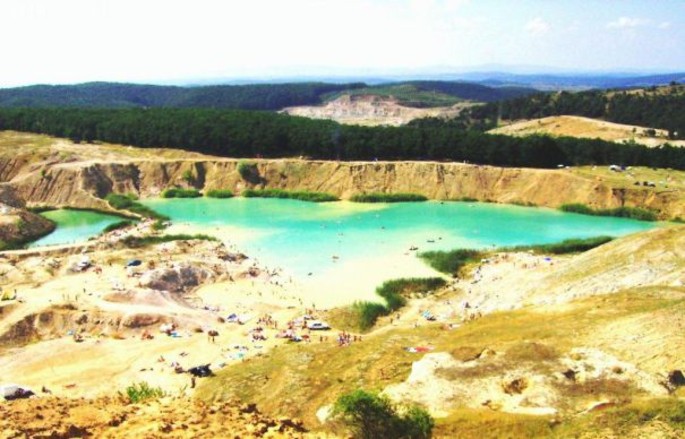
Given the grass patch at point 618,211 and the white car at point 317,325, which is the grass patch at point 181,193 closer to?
the grass patch at point 618,211

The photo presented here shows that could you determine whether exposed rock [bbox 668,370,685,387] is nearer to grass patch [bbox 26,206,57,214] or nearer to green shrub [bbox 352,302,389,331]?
green shrub [bbox 352,302,389,331]

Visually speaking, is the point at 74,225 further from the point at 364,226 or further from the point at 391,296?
the point at 391,296

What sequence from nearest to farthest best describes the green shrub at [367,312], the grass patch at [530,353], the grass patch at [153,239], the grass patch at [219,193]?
the grass patch at [530,353]
the green shrub at [367,312]
the grass patch at [153,239]
the grass patch at [219,193]

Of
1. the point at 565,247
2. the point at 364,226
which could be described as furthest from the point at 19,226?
the point at 565,247

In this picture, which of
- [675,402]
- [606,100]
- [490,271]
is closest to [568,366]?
[675,402]

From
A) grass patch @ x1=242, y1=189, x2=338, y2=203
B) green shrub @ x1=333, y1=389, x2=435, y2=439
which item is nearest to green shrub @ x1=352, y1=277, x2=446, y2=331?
green shrub @ x1=333, y1=389, x2=435, y2=439

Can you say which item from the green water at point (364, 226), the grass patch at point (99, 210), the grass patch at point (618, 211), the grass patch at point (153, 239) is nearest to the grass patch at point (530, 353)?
the green water at point (364, 226)

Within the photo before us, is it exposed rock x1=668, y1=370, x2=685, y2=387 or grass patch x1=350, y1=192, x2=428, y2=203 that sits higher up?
exposed rock x1=668, y1=370, x2=685, y2=387

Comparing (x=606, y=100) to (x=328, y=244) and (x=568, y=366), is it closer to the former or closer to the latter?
(x=328, y=244)
